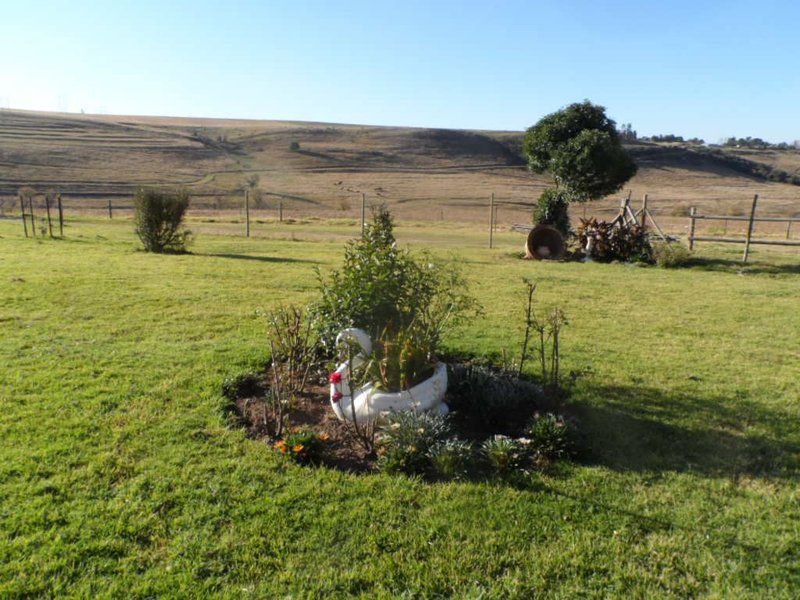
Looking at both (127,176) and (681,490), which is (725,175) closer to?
(127,176)

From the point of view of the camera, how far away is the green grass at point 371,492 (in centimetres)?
290

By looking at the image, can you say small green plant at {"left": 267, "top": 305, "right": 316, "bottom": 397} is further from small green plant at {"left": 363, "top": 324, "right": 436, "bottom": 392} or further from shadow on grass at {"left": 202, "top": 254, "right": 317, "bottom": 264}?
shadow on grass at {"left": 202, "top": 254, "right": 317, "bottom": 264}

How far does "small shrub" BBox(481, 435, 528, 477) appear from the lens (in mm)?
A: 3910

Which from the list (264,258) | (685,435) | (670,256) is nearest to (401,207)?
(264,258)

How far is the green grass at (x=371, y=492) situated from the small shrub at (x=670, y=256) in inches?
299

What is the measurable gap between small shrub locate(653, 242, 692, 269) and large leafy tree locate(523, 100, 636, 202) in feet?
7.36

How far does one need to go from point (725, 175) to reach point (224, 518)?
83.2m

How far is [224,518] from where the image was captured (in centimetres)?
334

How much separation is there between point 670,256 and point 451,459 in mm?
12864

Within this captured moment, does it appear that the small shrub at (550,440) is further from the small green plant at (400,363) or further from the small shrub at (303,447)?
the small shrub at (303,447)

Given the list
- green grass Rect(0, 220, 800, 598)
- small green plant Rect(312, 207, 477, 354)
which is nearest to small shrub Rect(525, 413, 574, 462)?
green grass Rect(0, 220, 800, 598)

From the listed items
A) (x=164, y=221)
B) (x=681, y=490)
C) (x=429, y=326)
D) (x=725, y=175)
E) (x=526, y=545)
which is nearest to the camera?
(x=526, y=545)

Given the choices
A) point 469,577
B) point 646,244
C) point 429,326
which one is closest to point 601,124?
point 646,244

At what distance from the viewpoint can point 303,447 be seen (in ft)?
13.2
